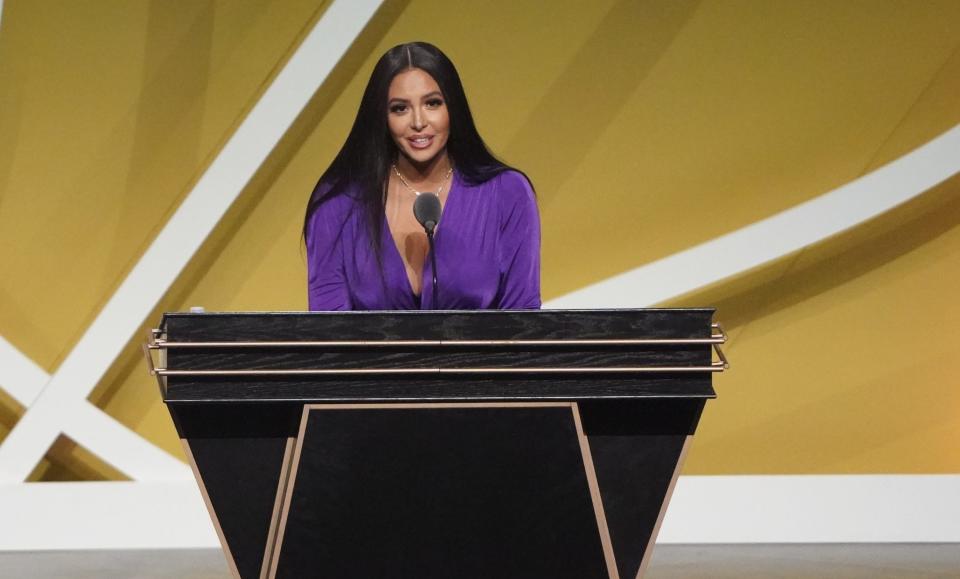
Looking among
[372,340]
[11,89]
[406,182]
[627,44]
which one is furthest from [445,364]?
[11,89]

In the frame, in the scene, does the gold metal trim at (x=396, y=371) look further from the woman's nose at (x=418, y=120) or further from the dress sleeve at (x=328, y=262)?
the woman's nose at (x=418, y=120)

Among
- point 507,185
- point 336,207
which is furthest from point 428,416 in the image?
point 507,185

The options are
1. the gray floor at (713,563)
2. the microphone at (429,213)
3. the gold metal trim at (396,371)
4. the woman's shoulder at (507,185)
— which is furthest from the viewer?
the gray floor at (713,563)

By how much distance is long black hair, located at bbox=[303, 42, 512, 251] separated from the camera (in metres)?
2.24

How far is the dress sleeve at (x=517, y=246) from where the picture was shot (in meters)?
2.30

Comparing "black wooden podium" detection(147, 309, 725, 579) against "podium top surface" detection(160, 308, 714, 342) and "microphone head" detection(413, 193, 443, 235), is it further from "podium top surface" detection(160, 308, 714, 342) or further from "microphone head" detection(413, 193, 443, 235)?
"microphone head" detection(413, 193, 443, 235)

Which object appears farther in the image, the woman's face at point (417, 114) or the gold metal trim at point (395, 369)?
the woman's face at point (417, 114)

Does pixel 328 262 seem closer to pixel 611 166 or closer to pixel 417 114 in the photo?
pixel 417 114

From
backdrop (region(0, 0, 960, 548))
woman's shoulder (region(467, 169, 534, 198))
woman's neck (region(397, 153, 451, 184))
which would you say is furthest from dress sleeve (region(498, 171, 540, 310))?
backdrop (region(0, 0, 960, 548))

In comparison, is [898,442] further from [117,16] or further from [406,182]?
[117,16]

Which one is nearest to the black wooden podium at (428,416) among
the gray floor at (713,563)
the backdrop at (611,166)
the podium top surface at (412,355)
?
the podium top surface at (412,355)

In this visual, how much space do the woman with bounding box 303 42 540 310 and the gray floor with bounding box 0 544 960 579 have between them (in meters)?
1.55

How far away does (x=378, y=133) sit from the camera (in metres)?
2.26

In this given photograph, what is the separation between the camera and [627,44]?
439cm
